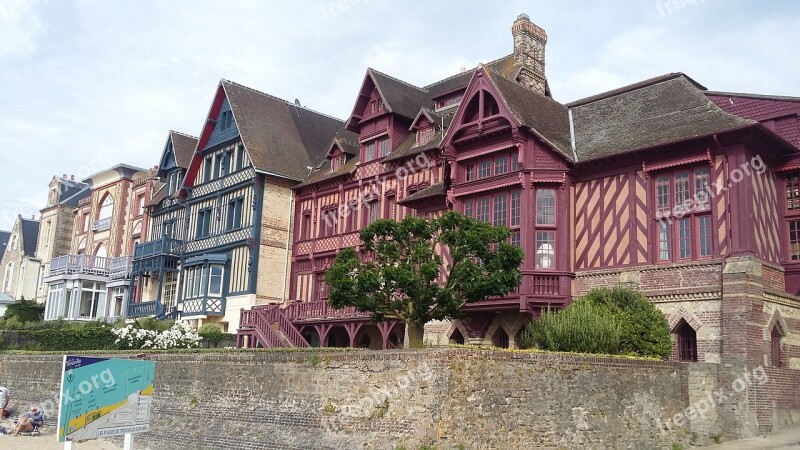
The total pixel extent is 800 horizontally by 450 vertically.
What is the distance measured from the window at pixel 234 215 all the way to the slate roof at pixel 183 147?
565 cm

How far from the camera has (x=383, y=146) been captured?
104 feet

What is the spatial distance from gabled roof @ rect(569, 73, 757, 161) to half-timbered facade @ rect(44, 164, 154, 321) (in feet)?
95.0

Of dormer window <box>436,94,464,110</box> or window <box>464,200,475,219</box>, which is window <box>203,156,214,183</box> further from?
window <box>464,200,475,219</box>

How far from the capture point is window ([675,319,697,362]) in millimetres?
20250

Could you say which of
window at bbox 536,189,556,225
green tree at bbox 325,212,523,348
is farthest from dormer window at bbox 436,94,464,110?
green tree at bbox 325,212,523,348

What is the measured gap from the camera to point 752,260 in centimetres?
1912

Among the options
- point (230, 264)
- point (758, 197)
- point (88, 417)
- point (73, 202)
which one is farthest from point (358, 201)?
point (73, 202)

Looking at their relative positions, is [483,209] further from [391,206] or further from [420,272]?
[391,206]

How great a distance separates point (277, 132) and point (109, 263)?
53.4 feet

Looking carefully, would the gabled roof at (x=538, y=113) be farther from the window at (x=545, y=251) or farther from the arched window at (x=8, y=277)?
the arched window at (x=8, y=277)

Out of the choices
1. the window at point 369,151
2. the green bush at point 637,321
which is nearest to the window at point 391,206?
the window at point 369,151

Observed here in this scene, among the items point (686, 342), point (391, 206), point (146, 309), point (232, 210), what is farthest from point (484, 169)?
point (146, 309)

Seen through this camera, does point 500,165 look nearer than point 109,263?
Yes

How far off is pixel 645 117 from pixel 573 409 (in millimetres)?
10768
